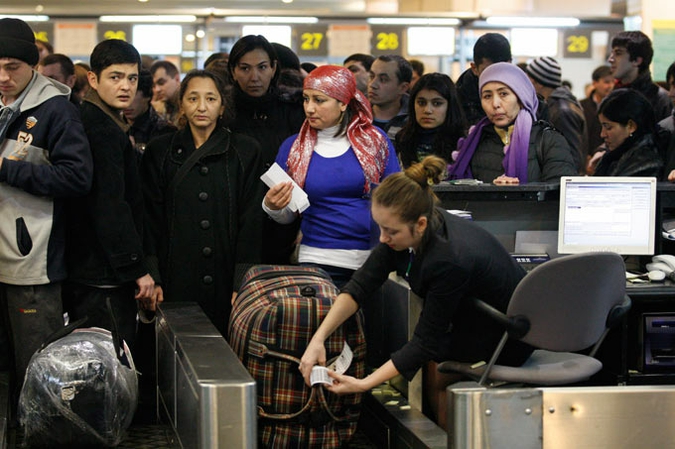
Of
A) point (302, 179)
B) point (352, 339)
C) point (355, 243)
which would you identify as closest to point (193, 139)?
point (302, 179)

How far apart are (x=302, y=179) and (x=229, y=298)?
0.69m

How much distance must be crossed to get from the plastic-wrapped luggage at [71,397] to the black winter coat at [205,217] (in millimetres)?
757

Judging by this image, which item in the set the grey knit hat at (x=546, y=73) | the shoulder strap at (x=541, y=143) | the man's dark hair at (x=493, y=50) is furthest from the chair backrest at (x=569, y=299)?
the grey knit hat at (x=546, y=73)

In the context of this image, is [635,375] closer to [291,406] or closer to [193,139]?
[291,406]

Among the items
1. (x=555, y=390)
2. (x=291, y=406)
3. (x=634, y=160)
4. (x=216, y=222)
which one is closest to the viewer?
(x=555, y=390)

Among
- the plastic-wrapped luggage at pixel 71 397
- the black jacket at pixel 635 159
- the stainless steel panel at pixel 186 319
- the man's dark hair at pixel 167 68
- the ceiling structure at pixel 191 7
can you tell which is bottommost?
the plastic-wrapped luggage at pixel 71 397

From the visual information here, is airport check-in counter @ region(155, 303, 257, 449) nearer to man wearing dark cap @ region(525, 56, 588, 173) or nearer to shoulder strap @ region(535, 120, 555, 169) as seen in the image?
shoulder strap @ region(535, 120, 555, 169)

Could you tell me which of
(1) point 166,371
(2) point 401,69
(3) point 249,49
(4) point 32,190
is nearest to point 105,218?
(4) point 32,190

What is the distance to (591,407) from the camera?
3.36m

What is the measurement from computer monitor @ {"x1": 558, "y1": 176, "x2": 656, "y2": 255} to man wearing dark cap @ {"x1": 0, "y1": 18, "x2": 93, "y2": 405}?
81.1 inches

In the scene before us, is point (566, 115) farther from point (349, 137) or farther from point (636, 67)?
point (349, 137)

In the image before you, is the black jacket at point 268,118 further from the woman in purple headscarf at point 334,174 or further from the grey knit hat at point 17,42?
the grey knit hat at point 17,42

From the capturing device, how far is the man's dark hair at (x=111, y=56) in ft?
14.8

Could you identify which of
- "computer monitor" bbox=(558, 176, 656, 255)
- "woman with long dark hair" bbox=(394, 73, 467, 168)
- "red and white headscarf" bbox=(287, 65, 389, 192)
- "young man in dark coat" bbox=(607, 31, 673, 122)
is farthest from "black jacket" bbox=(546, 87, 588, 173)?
"red and white headscarf" bbox=(287, 65, 389, 192)
